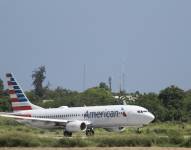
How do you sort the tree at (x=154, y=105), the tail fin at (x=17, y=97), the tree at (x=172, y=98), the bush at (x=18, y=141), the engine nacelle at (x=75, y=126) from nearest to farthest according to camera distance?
the bush at (x=18, y=141) → the engine nacelle at (x=75, y=126) → the tail fin at (x=17, y=97) → the tree at (x=154, y=105) → the tree at (x=172, y=98)

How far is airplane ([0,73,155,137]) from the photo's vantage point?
60062 mm

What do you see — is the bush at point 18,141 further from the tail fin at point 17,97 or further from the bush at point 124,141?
the tail fin at point 17,97

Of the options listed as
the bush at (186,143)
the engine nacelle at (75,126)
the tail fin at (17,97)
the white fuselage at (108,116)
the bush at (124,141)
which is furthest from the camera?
the tail fin at (17,97)

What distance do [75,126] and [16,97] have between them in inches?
376

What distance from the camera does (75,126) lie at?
6016 cm

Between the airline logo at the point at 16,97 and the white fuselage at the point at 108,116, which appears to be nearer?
the white fuselage at the point at 108,116

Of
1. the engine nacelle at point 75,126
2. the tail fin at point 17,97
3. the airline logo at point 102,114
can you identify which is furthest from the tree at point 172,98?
the engine nacelle at point 75,126

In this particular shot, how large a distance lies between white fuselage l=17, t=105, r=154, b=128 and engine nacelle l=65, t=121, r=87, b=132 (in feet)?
3.35

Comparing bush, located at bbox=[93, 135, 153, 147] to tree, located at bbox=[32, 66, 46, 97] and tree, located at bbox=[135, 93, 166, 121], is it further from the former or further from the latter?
tree, located at bbox=[32, 66, 46, 97]

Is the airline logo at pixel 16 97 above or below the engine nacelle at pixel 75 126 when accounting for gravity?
above

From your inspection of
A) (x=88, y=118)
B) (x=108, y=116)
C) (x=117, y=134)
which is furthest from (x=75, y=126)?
(x=117, y=134)

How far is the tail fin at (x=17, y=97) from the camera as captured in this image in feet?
218

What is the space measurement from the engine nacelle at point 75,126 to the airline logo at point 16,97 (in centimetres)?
708

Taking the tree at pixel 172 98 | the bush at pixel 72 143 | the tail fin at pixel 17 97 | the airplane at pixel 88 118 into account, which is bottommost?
the bush at pixel 72 143
